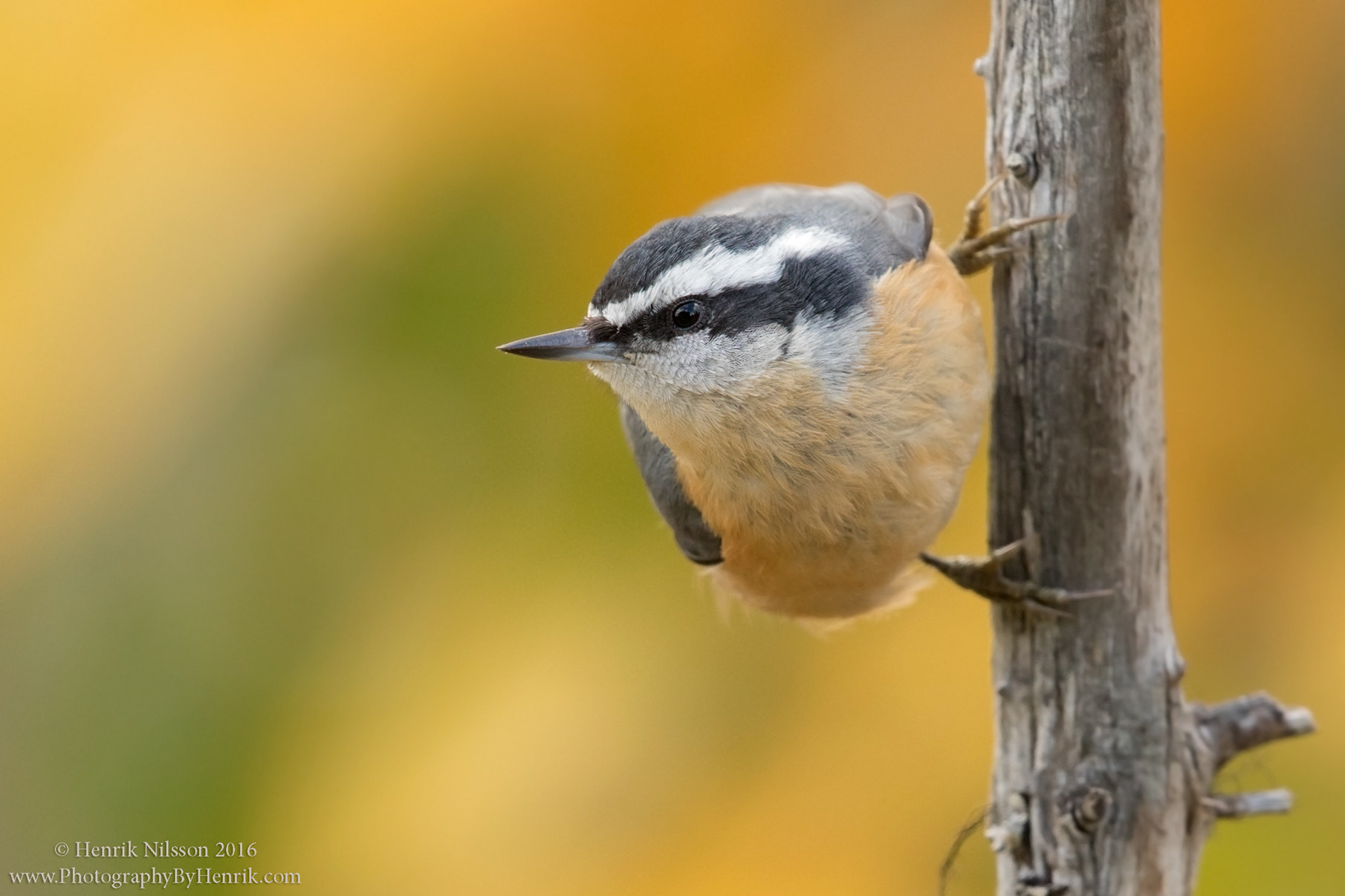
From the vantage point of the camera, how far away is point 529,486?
248 centimetres

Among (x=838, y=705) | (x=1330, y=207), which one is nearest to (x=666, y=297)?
(x=838, y=705)

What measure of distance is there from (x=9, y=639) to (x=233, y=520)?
0.51 m

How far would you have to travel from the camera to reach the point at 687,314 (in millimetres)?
1619

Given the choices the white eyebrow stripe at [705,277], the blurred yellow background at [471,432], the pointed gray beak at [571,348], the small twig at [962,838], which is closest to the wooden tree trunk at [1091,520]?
the small twig at [962,838]

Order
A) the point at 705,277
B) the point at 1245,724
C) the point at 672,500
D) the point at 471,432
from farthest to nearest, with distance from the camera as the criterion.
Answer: the point at 471,432, the point at 672,500, the point at 1245,724, the point at 705,277

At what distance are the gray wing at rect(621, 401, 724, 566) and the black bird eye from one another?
31 cm

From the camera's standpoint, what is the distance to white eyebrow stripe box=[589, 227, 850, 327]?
5.22ft

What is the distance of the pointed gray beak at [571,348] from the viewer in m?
1.60

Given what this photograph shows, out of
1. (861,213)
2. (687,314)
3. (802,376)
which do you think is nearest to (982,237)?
(861,213)

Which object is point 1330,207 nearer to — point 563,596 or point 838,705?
point 838,705

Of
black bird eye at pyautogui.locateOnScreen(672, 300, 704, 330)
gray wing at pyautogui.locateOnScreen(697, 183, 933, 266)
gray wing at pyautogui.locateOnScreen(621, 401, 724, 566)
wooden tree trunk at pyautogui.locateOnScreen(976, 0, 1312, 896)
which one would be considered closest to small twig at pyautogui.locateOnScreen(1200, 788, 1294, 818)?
wooden tree trunk at pyautogui.locateOnScreen(976, 0, 1312, 896)

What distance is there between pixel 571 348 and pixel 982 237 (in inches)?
26.4

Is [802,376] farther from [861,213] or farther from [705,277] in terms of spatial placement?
[861,213]

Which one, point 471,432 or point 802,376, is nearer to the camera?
point 802,376
